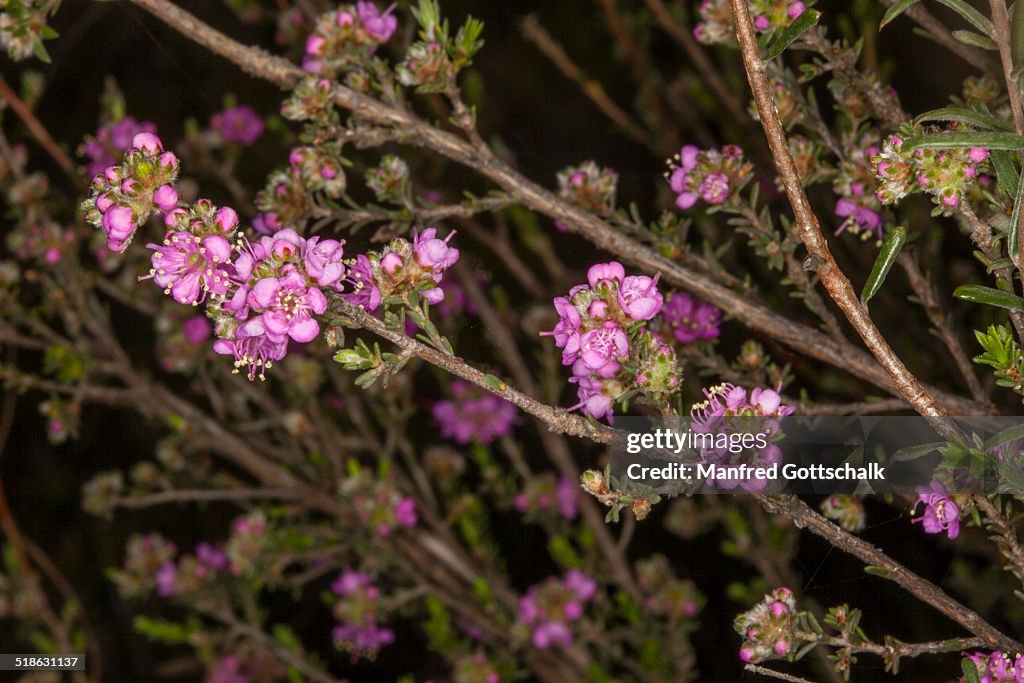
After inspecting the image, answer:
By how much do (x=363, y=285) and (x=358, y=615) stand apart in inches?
57.3

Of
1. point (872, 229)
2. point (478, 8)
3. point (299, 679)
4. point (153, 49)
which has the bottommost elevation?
point (299, 679)

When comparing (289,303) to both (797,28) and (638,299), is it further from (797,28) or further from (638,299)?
(797,28)

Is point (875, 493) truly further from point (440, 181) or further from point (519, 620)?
point (440, 181)

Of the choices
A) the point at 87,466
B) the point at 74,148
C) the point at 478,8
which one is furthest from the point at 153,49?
the point at 87,466

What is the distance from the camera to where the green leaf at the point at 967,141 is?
3.05ft

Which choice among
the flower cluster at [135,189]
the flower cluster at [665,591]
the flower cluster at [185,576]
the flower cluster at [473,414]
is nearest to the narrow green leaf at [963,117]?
the flower cluster at [135,189]

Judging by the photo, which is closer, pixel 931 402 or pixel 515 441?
pixel 931 402

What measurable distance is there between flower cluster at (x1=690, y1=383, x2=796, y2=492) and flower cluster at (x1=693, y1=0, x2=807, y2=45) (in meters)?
0.52

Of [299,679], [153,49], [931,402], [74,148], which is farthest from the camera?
[153,49]

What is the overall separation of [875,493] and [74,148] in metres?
2.63

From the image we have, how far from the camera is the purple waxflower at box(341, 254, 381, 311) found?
3.73 ft

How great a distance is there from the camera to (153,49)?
3193 millimetres

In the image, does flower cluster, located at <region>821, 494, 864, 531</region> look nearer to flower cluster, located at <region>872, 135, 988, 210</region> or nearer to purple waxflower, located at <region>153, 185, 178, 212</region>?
flower cluster, located at <region>872, 135, 988, 210</region>

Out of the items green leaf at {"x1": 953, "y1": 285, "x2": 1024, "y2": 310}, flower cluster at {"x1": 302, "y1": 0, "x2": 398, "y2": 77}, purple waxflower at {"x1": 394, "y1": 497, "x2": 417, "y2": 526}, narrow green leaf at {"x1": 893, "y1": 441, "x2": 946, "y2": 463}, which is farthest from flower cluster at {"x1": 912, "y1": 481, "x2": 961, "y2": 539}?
purple waxflower at {"x1": 394, "y1": 497, "x2": 417, "y2": 526}
